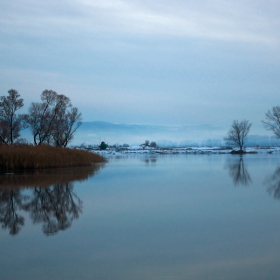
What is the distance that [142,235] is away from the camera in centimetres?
776

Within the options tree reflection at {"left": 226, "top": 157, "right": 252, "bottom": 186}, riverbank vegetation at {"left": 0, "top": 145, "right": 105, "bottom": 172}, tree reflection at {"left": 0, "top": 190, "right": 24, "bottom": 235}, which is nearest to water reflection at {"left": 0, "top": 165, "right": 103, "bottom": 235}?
tree reflection at {"left": 0, "top": 190, "right": 24, "bottom": 235}

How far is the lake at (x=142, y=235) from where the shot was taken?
5.87 metres

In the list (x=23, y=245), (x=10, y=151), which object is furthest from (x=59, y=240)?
(x=10, y=151)

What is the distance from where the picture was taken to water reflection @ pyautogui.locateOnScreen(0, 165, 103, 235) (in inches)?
364

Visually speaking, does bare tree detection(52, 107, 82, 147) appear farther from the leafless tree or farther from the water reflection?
the water reflection

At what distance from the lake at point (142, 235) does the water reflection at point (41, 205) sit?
0.03 metres

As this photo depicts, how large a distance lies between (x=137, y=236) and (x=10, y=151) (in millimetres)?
19759

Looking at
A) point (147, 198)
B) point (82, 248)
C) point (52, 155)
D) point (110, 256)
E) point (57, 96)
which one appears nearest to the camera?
point (110, 256)

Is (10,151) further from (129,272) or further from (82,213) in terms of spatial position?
(129,272)

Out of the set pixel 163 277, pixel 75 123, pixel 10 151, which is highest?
pixel 75 123

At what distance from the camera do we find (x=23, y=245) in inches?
287

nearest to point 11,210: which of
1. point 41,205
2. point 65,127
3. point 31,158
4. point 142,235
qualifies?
point 41,205

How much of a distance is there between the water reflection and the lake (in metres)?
0.03

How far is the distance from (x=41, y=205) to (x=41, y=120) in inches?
1372
